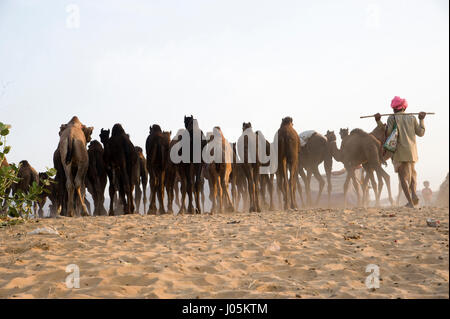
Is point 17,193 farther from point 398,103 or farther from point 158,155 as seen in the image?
point 398,103

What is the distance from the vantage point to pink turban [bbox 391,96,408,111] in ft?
29.5

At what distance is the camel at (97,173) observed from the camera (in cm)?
1351

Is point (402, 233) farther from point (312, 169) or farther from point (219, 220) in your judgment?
point (312, 169)

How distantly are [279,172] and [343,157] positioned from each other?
313 centimetres

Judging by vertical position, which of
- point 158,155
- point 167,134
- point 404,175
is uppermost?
point 167,134

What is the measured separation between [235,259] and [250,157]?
25.0 ft

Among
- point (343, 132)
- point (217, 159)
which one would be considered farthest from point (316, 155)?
point (217, 159)

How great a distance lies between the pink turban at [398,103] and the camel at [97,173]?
29.3 ft

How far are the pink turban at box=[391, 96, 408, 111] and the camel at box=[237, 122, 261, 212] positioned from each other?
462 cm

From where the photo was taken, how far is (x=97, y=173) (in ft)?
45.4

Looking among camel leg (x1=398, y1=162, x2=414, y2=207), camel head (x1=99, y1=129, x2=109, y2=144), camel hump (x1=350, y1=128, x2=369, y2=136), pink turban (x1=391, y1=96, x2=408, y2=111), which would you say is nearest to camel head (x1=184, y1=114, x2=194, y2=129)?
camel head (x1=99, y1=129, x2=109, y2=144)

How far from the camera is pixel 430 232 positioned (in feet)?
19.9
